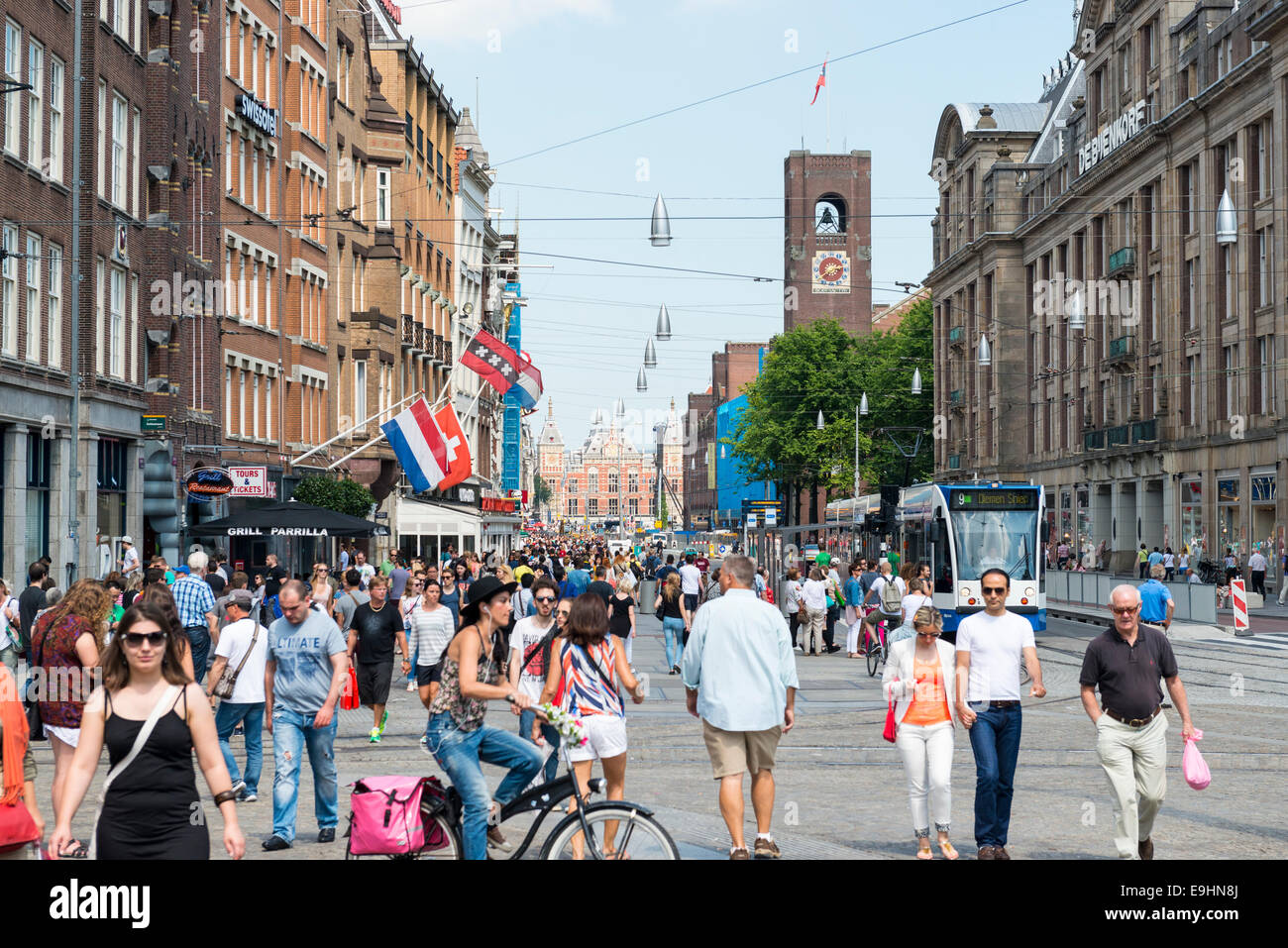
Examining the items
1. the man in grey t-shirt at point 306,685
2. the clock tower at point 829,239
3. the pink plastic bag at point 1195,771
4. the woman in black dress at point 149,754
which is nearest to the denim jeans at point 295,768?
the man in grey t-shirt at point 306,685

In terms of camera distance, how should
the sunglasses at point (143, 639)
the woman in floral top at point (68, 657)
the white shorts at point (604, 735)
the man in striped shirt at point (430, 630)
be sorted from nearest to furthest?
the sunglasses at point (143, 639) → the white shorts at point (604, 735) → the woman in floral top at point (68, 657) → the man in striped shirt at point (430, 630)

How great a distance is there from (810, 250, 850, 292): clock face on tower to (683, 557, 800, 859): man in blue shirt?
118656mm

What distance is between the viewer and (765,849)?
396 inches

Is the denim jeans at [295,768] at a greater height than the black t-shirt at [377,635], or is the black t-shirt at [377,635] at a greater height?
the black t-shirt at [377,635]

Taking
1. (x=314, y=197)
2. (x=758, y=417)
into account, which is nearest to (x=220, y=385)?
(x=314, y=197)

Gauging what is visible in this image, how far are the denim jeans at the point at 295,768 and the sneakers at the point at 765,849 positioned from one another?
9.80 ft

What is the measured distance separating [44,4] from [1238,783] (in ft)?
78.2

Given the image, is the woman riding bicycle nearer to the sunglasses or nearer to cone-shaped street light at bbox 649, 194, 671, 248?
the sunglasses

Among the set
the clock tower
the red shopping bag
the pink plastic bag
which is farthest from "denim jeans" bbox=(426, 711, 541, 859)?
the clock tower

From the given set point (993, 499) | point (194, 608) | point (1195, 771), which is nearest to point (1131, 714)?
point (1195, 771)

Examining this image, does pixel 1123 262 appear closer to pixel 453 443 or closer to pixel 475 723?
pixel 453 443

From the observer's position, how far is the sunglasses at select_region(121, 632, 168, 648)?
7.00 meters

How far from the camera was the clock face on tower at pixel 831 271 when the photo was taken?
128m

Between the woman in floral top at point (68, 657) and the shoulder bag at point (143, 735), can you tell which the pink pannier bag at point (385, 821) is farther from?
the woman in floral top at point (68, 657)
